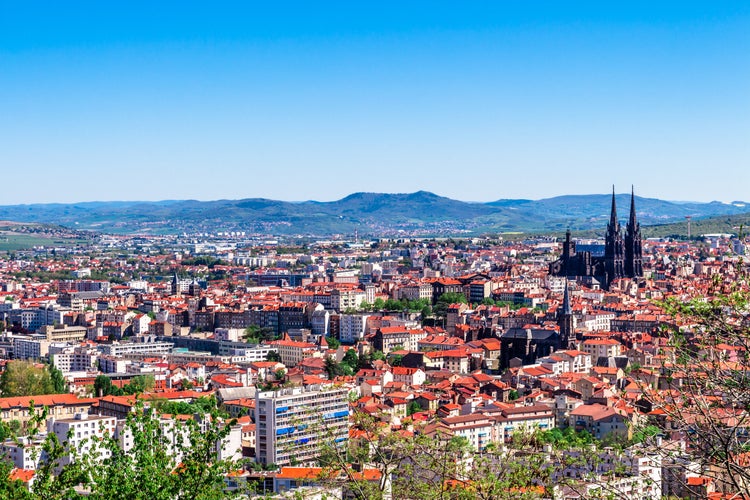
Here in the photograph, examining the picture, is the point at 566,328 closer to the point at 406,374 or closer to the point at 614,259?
the point at 406,374

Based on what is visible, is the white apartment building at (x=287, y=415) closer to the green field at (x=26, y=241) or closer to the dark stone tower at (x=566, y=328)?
the dark stone tower at (x=566, y=328)

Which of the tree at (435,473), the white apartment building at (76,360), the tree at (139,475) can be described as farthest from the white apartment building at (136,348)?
the tree at (435,473)

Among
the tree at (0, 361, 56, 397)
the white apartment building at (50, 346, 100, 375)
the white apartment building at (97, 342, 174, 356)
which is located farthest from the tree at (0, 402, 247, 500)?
the white apartment building at (97, 342, 174, 356)

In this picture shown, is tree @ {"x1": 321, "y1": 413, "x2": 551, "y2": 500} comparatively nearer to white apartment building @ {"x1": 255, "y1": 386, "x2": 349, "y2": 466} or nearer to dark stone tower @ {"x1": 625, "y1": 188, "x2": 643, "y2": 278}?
white apartment building @ {"x1": 255, "y1": 386, "x2": 349, "y2": 466}

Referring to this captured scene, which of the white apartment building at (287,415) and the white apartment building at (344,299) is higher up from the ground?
the white apartment building at (287,415)

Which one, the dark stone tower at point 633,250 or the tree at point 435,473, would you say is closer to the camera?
the tree at point 435,473

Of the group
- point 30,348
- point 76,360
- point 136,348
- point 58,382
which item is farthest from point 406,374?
point 30,348
